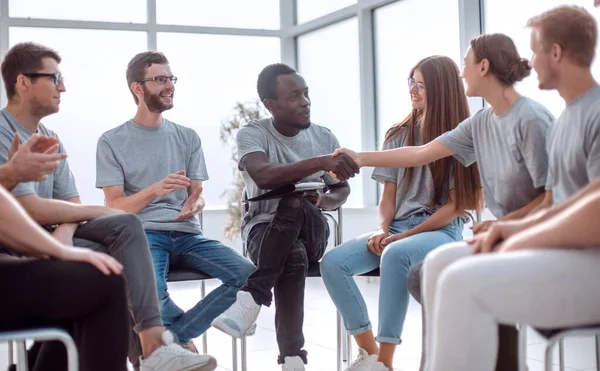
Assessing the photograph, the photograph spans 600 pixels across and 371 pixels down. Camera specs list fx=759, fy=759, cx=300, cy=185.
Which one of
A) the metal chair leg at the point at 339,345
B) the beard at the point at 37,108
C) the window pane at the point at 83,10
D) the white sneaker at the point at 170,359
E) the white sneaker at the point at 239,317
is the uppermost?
the window pane at the point at 83,10

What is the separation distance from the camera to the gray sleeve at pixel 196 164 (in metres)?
3.30

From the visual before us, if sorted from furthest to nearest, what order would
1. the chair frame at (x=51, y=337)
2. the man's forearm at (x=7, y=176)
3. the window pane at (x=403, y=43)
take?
the window pane at (x=403, y=43) < the man's forearm at (x=7, y=176) < the chair frame at (x=51, y=337)

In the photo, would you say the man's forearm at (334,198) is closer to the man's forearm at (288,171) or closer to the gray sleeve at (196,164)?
the man's forearm at (288,171)

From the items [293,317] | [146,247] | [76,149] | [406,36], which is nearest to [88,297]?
[146,247]

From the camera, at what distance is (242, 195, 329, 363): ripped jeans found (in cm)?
280

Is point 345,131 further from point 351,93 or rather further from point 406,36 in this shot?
point 406,36

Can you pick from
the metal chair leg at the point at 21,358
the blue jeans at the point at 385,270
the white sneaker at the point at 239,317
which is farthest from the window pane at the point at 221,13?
the metal chair leg at the point at 21,358

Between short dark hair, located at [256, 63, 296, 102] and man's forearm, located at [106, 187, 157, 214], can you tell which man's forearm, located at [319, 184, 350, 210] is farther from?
man's forearm, located at [106, 187, 157, 214]

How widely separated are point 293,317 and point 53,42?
5.15 metres

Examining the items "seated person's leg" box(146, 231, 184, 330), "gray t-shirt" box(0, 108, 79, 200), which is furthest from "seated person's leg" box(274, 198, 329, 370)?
"gray t-shirt" box(0, 108, 79, 200)

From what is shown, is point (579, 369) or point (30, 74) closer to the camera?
point (30, 74)

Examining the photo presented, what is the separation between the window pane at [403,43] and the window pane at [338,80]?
29 centimetres

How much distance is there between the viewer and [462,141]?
2.64 meters

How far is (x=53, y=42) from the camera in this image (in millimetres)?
7082
